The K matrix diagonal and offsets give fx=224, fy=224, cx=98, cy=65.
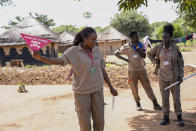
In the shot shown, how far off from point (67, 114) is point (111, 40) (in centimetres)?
2760

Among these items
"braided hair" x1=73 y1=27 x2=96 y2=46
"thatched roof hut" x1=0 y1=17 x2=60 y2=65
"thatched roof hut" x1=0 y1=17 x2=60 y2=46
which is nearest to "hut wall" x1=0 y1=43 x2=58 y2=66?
"thatched roof hut" x1=0 y1=17 x2=60 y2=65

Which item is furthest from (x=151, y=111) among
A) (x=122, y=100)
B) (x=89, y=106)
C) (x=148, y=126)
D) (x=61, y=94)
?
(x=61, y=94)

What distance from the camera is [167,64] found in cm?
413

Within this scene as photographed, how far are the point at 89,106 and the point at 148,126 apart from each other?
176 centimetres

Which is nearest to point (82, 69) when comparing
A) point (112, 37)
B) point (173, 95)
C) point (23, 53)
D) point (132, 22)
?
point (173, 95)

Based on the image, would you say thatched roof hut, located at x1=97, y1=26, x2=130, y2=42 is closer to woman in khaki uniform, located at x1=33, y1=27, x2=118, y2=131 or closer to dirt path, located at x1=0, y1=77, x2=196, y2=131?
dirt path, located at x1=0, y1=77, x2=196, y2=131

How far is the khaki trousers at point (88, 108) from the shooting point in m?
2.92

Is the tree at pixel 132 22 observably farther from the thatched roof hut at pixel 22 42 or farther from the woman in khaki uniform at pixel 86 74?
the woman in khaki uniform at pixel 86 74

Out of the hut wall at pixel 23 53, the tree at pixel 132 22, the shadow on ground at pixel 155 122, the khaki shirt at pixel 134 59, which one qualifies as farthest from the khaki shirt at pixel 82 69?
the tree at pixel 132 22

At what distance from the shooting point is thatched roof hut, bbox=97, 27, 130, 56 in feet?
106

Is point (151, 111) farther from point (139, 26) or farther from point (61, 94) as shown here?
point (139, 26)

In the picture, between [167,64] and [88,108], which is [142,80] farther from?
[88,108]

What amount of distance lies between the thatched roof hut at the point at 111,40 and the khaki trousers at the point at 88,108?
2914 cm

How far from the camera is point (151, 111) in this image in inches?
208
